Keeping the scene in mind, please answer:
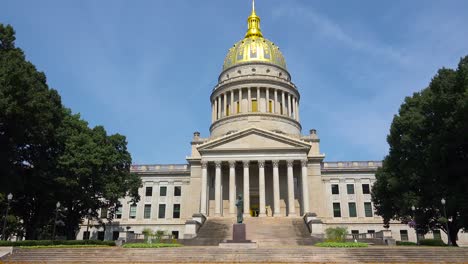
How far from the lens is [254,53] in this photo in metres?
69.5

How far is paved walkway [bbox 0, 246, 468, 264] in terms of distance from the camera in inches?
938

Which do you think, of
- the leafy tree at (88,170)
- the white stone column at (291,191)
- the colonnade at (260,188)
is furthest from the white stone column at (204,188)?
the white stone column at (291,191)

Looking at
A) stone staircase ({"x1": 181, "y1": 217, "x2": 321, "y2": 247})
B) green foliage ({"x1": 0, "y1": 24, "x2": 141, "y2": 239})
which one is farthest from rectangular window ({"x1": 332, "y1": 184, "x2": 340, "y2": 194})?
green foliage ({"x1": 0, "y1": 24, "x2": 141, "y2": 239})

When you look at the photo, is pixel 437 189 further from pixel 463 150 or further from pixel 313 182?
pixel 313 182

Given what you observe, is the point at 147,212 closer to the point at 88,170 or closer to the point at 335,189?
the point at 88,170

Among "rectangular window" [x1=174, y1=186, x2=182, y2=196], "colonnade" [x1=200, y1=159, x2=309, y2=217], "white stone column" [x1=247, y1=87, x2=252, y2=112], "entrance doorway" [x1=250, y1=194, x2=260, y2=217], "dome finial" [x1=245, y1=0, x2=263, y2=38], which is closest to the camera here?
"colonnade" [x1=200, y1=159, x2=309, y2=217]

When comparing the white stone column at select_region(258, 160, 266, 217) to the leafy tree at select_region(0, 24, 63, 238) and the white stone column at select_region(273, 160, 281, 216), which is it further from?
the leafy tree at select_region(0, 24, 63, 238)

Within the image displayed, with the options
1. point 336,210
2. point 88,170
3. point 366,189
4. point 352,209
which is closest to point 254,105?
point 336,210

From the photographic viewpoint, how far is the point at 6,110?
27.6m

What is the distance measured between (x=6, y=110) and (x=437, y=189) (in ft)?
113

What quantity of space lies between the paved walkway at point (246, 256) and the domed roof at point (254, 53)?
48018mm

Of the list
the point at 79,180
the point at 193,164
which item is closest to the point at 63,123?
the point at 79,180

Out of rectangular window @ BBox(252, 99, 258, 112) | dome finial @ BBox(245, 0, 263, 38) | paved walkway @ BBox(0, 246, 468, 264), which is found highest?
dome finial @ BBox(245, 0, 263, 38)

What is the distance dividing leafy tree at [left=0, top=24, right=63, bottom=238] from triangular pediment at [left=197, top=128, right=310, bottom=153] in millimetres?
19325
